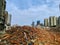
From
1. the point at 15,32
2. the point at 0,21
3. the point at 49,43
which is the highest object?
the point at 0,21

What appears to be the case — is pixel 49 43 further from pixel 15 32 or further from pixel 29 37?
pixel 15 32

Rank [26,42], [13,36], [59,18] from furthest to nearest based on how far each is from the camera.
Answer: [59,18] → [13,36] → [26,42]

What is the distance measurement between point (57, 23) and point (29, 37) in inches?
376

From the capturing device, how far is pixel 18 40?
34.8ft

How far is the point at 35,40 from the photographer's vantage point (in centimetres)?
1062

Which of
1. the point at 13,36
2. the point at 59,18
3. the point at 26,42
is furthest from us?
the point at 59,18

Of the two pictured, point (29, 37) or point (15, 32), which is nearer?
point (29, 37)

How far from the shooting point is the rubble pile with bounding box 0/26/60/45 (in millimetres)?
10469

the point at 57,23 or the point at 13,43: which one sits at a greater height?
the point at 57,23

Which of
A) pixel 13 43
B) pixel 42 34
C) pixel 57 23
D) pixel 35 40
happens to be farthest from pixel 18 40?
pixel 57 23

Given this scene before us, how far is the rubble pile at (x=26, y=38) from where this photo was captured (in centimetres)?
1047

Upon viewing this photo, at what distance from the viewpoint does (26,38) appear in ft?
35.0

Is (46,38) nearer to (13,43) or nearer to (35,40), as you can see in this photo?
(35,40)

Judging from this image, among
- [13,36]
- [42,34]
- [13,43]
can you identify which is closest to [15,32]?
[13,36]
